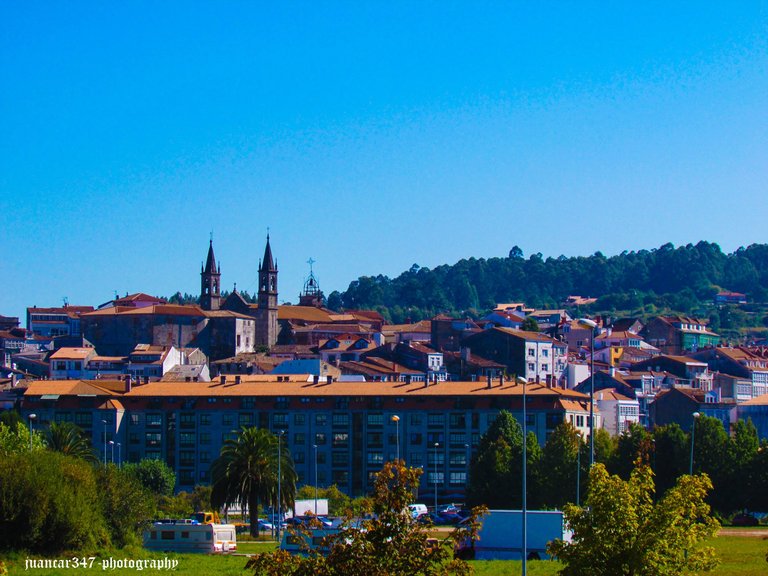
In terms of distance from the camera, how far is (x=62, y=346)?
169 meters

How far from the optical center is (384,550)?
86.4 feet

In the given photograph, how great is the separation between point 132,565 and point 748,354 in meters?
136

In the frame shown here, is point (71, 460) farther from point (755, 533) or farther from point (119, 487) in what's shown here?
point (755, 533)

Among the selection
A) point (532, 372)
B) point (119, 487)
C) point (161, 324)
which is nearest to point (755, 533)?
point (119, 487)

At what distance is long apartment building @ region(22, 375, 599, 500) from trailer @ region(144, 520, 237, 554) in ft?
141

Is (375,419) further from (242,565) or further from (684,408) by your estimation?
(242,565)

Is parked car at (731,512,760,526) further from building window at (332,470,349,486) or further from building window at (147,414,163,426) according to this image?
building window at (147,414,163,426)

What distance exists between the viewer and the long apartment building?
102m

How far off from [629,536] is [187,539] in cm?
2982

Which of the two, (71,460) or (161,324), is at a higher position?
(161,324)

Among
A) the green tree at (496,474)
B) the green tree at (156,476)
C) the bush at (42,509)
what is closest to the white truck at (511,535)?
the bush at (42,509)

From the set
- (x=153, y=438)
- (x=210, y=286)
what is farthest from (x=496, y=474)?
(x=210, y=286)

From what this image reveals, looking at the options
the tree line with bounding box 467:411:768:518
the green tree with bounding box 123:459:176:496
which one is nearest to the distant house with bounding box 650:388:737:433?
the tree line with bounding box 467:411:768:518

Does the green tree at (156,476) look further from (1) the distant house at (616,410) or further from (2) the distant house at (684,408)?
(2) the distant house at (684,408)
